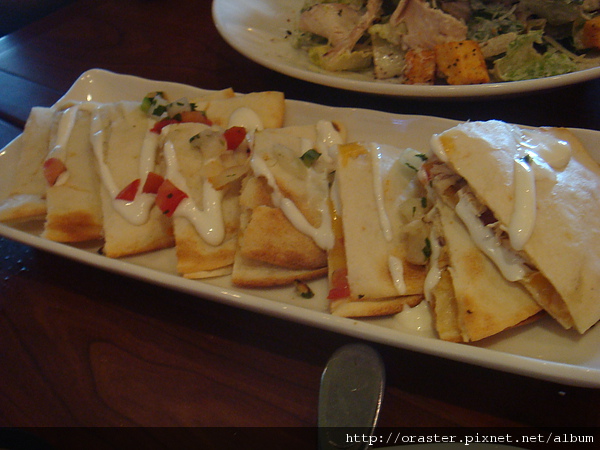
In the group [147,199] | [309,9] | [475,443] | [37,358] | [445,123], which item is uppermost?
[309,9]

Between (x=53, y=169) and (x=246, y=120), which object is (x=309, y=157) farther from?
(x=53, y=169)

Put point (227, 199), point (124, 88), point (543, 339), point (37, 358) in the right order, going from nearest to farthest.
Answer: point (543, 339) < point (37, 358) < point (227, 199) < point (124, 88)

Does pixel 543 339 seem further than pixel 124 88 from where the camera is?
No

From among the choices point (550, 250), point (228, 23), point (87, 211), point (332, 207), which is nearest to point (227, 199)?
point (332, 207)

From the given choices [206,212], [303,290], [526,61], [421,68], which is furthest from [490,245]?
[526,61]

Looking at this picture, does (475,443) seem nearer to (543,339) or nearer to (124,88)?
(543,339)

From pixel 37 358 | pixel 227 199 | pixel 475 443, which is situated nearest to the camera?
pixel 475 443

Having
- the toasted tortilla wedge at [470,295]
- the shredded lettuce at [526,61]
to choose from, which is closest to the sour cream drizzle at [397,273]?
the toasted tortilla wedge at [470,295]
